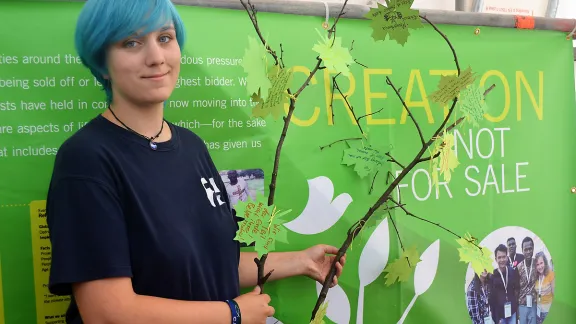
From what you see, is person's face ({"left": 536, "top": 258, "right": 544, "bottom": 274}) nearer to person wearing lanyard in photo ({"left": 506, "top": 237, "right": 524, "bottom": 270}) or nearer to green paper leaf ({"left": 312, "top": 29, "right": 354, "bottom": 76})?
person wearing lanyard in photo ({"left": 506, "top": 237, "right": 524, "bottom": 270})

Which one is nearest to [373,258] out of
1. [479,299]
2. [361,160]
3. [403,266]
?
[403,266]

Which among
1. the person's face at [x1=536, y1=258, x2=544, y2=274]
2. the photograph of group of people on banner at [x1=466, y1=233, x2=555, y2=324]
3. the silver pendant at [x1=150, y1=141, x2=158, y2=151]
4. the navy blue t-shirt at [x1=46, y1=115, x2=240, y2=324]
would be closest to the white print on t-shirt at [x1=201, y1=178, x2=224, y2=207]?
the navy blue t-shirt at [x1=46, y1=115, x2=240, y2=324]

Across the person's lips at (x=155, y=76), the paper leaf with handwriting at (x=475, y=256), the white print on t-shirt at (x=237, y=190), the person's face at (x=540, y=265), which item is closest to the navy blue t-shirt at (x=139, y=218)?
the person's lips at (x=155, y=76)

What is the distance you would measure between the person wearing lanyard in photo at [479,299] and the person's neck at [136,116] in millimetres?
1088

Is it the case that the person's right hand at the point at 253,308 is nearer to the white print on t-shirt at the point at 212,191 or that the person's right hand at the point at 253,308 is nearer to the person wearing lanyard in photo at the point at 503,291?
the white print on t-shirt at the point at 212,191

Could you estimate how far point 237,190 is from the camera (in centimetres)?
130

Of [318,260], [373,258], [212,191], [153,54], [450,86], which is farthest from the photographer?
[373,258]

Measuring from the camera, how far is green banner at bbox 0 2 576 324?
111 centimetres

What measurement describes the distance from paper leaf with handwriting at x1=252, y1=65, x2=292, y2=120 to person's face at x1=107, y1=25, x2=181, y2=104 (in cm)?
17

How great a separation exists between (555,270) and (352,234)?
89cm

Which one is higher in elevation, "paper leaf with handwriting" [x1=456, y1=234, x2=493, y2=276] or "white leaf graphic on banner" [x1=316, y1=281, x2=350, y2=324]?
"paper leaf with handwriting" [x1=456, y1=234, x2=493, y2=276]

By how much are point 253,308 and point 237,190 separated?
415 mm

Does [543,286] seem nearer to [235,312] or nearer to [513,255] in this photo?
[513,255]

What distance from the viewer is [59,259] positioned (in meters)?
0.76
